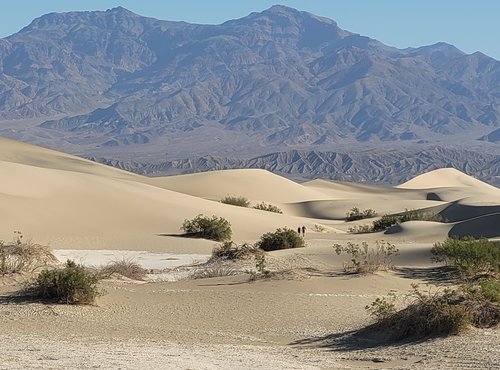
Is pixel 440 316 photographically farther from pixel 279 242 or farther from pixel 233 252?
pixel 279 242

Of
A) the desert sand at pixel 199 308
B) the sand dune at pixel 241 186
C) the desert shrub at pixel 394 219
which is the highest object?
the sand dune at pixel 241 186

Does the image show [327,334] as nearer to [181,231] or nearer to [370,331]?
[370,331]

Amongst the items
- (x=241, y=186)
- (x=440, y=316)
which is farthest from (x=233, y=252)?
(x=241, y=186)

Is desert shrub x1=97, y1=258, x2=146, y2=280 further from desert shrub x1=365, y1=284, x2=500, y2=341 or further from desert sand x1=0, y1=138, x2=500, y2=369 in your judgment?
desert shrub x1=365, y1=284, x2=500, y2=341

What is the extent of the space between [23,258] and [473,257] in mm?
8777

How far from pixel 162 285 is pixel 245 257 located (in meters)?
4.54

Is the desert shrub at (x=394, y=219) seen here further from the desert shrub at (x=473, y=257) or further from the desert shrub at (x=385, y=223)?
the desert shrub at (x=473, y=257)

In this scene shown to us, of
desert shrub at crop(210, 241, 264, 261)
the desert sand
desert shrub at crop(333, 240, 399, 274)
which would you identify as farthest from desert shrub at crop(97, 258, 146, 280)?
desert shrub at crop(333, 240, 399, 274)

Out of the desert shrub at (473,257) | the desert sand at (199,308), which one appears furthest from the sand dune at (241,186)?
the desert shrub at (473,257)

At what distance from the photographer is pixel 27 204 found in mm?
33188

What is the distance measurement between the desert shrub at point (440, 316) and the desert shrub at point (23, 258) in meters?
7.23

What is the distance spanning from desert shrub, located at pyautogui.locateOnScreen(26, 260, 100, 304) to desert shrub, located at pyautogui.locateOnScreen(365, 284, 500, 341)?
437 cm

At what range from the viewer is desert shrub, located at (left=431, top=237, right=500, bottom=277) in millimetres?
18469

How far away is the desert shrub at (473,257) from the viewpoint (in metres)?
18.5
